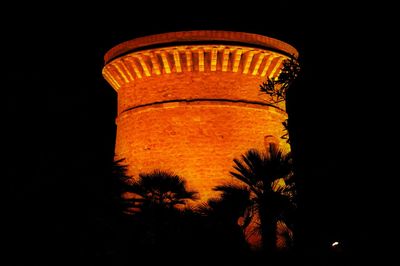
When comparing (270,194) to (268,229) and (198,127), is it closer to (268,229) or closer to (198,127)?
(268,229)

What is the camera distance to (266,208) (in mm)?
9477

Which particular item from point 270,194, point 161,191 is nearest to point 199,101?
point 161,191

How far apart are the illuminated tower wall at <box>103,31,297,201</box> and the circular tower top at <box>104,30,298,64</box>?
2 centimetres

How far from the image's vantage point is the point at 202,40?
39.4ft

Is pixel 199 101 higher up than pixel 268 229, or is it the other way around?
pixel 199 101

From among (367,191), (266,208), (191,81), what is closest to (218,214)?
Result: (266,208)

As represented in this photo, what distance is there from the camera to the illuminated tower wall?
1201 cm

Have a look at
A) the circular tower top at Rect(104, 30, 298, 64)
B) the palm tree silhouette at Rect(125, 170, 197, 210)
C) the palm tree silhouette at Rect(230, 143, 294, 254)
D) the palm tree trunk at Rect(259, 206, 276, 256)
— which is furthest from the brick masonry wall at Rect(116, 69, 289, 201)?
the palm tree trunk at Rect(259, 206, 276, 256)

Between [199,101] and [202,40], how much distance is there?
4.35 feet

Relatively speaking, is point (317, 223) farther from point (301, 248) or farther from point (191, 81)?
point (191, 81)

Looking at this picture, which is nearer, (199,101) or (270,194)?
(270,194)

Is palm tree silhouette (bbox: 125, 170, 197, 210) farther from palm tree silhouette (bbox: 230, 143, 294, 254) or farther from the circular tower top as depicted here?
the circular tower top

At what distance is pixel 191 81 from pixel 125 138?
6.90ft

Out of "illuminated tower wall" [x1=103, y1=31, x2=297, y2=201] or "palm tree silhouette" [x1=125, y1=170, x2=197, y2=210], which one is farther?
"illuminated tower wall" [x1=103, y1=31, x2=297, y2=201]
